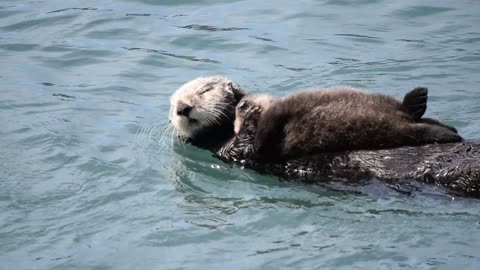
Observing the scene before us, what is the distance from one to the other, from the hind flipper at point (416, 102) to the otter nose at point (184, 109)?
1.73 meters

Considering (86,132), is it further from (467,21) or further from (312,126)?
(467,21)

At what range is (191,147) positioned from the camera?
7.38 metres

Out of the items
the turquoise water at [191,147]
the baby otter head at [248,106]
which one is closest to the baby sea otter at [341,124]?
the baby otter head at [248,106]

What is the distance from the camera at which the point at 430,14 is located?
1084 cm

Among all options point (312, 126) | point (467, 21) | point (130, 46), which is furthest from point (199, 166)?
point (467, 21)

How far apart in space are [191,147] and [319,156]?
1.38 m

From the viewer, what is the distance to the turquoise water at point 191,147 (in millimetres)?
5605

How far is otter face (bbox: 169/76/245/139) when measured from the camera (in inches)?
277

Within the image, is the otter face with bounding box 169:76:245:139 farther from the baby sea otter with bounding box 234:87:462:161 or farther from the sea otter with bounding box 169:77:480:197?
the baby sea otter with bounding box 234:87:462:161

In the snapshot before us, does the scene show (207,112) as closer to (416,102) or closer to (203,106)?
(203,106)

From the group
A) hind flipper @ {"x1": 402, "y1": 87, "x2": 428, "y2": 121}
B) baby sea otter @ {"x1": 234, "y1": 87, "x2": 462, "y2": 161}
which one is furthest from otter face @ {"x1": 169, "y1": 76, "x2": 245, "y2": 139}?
hind flipper @ {"x1": 402, "y1": 87, "x2": 428, "y2": 121}

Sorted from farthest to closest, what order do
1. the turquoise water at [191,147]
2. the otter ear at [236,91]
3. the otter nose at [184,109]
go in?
the otter ear at [236,91]
the otter nose at [184,109]
the turquoise water at [191,147]

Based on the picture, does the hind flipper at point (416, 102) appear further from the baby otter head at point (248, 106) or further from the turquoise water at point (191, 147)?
the baby otter head at point (248, 106)

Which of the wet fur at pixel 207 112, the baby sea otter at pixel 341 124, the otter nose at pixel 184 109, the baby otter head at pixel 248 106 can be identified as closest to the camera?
the baby sea otter at pixel 341 124
